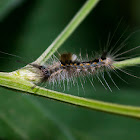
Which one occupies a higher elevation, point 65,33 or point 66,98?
point 65,33

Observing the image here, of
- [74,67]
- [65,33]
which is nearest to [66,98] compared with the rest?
[65,33]

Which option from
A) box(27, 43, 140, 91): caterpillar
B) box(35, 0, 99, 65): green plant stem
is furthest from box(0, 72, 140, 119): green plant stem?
box(27, 43, 140, 91): caterpillar

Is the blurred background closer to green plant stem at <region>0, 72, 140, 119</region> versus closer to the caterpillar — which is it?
the caterpillar

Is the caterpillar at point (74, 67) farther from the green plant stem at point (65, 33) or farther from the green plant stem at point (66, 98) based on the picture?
the green plant stem at point (66, 98)

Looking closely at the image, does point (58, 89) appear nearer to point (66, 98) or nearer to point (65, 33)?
point (65, 33)

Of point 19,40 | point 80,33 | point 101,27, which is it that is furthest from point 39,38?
point 101,27

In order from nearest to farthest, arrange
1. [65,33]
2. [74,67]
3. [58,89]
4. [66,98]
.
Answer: [66,98] < [65,33] < [74,67] < [58,89]
